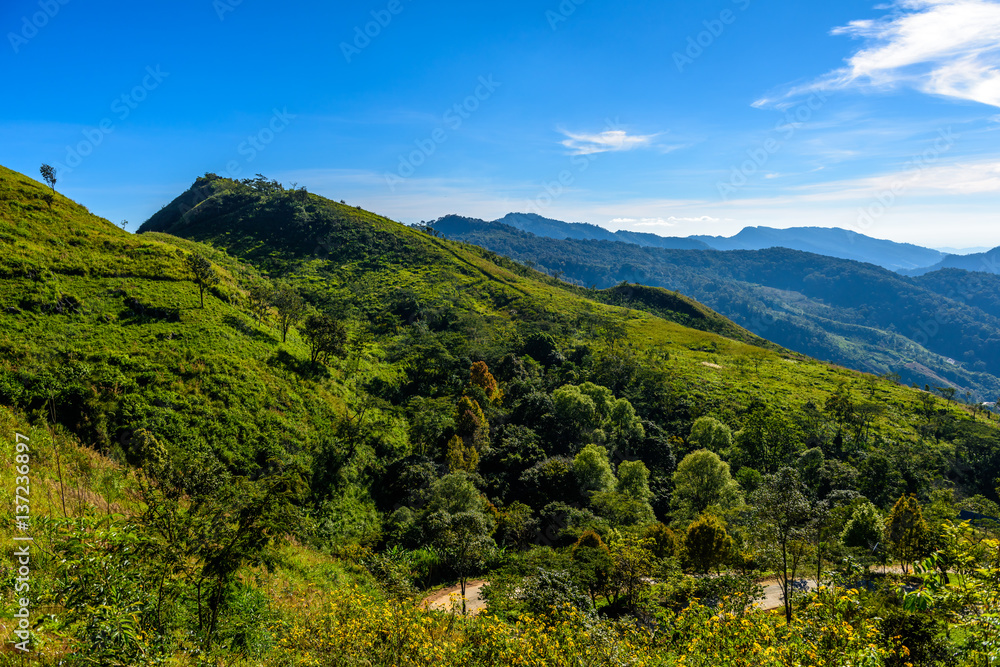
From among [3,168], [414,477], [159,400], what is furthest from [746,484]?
[3,168]

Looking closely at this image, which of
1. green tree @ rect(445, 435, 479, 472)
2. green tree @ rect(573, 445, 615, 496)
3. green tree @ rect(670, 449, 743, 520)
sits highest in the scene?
green tree @ rect(445, 435, 479, 472)

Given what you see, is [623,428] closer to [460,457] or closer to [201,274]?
[460,457]

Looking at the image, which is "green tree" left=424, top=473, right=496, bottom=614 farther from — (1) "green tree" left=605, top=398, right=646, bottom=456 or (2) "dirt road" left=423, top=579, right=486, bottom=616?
(1) "green tree" left=605, top=398, right=646, bottom=456

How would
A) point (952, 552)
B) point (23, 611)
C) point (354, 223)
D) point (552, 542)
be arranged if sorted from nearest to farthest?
point (23, 611) < point (952, 552) < point (552, 542) < point (354, 223)

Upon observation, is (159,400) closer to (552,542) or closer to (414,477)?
(414,477)

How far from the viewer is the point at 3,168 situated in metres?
46.9

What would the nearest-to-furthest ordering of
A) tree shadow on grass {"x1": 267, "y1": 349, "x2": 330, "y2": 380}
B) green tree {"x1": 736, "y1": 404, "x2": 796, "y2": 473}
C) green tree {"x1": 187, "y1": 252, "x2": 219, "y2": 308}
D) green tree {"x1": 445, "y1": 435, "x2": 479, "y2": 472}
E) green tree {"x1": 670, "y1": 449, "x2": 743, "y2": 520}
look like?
green tree {"x1": 445, "y1": 435, "x2": 479, "y2": 472}
tree shadow on grass {"x1": 267, "y1": 349, "x2": 330, "y2": 380}
green tree {"x1": 670, "y1": 449, "x2": 743, "y2": 520}
green tree {"x1": 187, "y1": 252, "x2": 219, "y2": 308}
green tree {"x1": 736, "y1": 404, "x2": 796, "y2": 473}

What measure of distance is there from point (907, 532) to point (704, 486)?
52.2 feet

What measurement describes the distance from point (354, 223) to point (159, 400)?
361 feet

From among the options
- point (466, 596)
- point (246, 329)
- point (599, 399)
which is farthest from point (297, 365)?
point (599, 399)

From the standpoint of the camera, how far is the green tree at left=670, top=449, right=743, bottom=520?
132 feet

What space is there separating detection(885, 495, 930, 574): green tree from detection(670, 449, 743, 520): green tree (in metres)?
12.0

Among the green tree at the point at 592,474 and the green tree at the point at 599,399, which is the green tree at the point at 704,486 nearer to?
the green tree at the point at 592,474

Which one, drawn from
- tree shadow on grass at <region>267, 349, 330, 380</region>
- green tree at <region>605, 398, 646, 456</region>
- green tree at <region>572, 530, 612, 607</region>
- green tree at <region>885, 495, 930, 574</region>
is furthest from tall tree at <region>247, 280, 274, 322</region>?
green tree at <region>885, 495, 930, 574</region>
